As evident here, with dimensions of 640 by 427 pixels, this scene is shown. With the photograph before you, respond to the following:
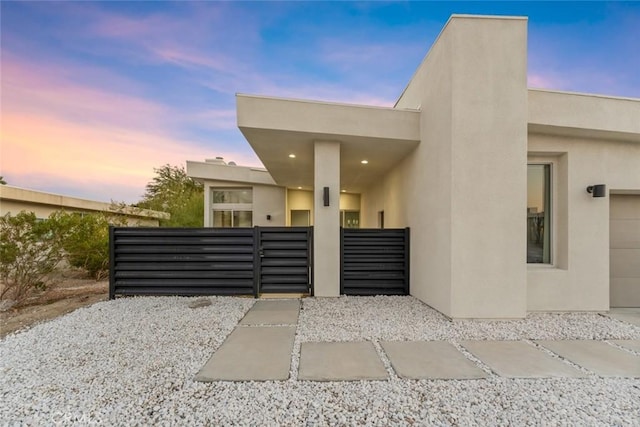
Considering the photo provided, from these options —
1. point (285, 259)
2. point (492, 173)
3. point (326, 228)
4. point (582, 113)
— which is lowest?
point (285, 259)

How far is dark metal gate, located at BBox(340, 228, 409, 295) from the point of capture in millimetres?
5766

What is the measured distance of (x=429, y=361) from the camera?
114 inches

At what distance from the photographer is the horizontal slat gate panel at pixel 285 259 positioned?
5.67 meters

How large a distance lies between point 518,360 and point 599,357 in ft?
3.37

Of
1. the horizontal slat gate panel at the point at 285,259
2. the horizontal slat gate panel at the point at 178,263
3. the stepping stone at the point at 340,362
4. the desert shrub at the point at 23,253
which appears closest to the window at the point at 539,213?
the stepping stone at the point at 340,362

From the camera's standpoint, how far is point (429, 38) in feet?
31.1

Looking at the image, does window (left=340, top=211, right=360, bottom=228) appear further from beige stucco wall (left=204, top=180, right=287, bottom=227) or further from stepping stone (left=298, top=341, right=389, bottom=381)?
stepping stone (left=298, top=341, right=389, bottom=381)

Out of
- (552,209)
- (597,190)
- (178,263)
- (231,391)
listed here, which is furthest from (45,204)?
(597,190)

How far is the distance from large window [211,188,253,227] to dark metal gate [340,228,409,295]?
22.5ft

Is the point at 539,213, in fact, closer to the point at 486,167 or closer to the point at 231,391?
the point at 486,167

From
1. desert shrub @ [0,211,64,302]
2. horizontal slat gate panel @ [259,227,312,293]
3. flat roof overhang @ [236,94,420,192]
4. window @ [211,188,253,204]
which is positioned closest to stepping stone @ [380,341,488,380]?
horizontal slat gate panel @ [259,227,312,293]

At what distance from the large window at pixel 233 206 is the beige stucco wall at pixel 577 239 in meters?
9.90

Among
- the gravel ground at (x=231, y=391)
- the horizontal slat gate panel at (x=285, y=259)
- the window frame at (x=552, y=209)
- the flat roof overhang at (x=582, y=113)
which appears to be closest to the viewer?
the gravel ground at (x=231, y=391)

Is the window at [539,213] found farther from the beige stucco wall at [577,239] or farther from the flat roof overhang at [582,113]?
the flat roof overhang at [582,113]
